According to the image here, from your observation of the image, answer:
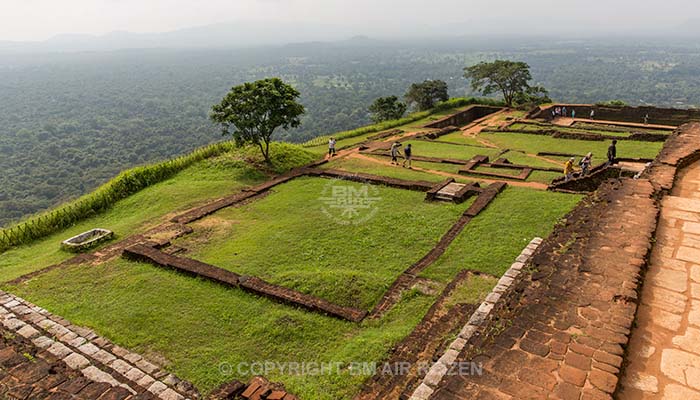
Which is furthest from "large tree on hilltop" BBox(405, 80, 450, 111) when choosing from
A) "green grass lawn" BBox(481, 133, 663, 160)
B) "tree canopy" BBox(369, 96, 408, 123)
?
"green grass lawn" BBox(481, 133, 663, 160)

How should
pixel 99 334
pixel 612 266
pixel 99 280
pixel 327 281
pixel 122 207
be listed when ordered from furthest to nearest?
1. pixel 122 207
2. pixel 99 280
3. pixel 327 281
4. pixel 99 334
5. pixel 612 266

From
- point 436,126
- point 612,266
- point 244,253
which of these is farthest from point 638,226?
point 436,126

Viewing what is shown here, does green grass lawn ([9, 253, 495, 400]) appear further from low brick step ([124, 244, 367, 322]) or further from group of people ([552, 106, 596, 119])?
group of people ([552, 106, 596, 119])

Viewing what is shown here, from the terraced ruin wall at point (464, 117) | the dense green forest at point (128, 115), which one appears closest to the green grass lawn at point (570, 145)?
the terraced ruin wall at point (464, 117)

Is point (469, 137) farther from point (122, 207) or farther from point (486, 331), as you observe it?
point (486, 331)

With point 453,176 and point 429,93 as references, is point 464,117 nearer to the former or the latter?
point 429,93

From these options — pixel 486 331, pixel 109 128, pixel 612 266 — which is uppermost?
pixel 612 266

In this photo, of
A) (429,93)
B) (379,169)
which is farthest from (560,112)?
(379,169)
